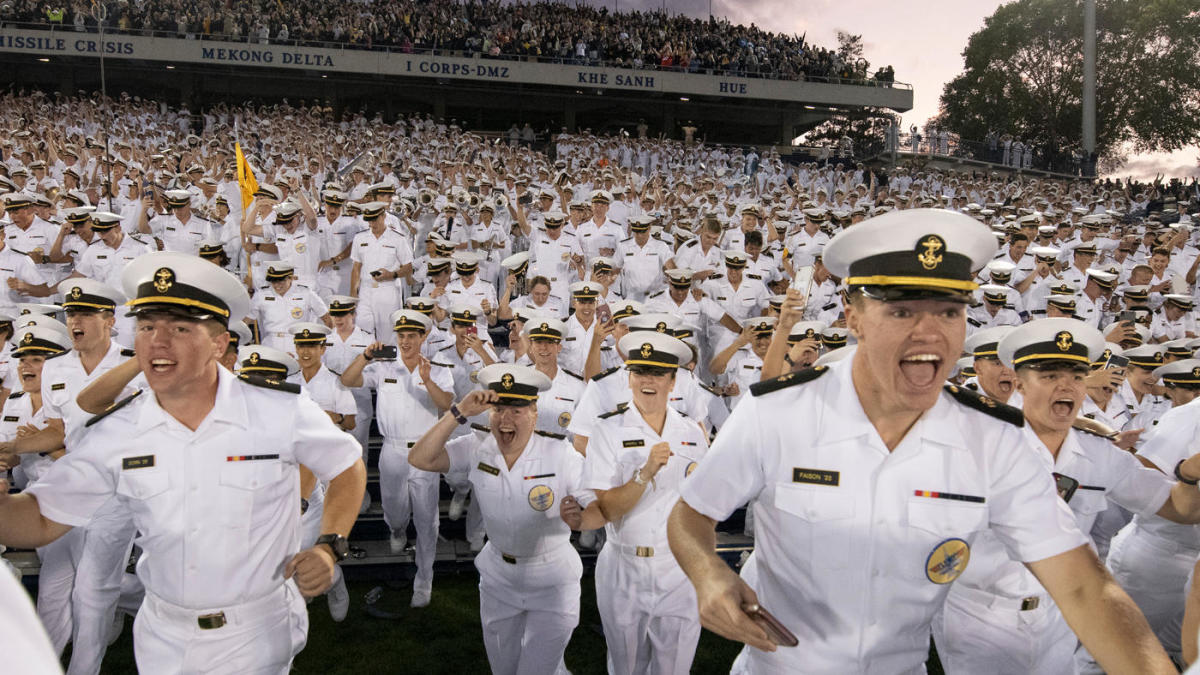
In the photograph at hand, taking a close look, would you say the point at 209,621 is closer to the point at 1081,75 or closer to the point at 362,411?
the point at 362,411

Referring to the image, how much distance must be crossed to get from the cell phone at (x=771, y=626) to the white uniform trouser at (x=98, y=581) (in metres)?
4.62

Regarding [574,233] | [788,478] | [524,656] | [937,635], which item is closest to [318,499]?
[524,656]

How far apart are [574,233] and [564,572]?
709cm

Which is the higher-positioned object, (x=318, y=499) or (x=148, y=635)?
(x=148, y=635)

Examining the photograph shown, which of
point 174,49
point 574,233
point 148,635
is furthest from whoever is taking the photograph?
point 174,49

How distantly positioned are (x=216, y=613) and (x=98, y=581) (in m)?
2.82

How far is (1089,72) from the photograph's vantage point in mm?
30969

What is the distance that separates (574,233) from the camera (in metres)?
11.4

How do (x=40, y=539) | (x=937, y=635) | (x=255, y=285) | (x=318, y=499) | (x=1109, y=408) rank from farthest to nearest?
(x=255, y=285) → (x=1109, y=408) → (x=318, y=499) → (x=937, y=635) → (x=40, y=539)

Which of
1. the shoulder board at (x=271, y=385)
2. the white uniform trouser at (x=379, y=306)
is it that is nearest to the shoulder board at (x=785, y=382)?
the shoulder board at (x=271, y=385)

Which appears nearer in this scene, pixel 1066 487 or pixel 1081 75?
pixel 1066 487

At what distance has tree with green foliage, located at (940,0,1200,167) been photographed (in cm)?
4537

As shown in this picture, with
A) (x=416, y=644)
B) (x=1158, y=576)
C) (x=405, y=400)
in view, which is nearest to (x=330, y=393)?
(x=405, y=400)

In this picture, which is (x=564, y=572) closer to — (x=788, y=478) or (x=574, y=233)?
(x=788, y=478)
